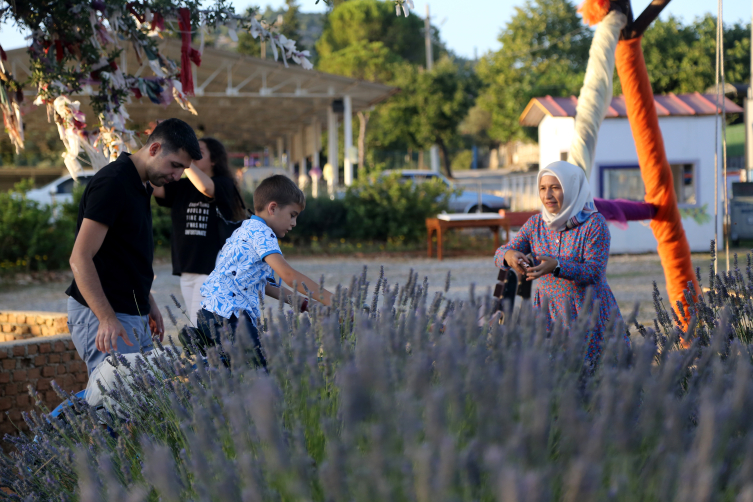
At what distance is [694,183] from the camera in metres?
14.3

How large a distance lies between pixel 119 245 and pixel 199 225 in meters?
1.05

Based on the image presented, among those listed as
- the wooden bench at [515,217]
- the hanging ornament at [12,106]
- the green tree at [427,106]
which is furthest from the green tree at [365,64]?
the hanging ornament at [12,106]

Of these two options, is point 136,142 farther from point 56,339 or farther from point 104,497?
point 104,497

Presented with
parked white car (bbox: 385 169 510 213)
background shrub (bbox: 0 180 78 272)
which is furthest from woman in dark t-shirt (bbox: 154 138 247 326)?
parked white car (bbox: 385 169 510 213)

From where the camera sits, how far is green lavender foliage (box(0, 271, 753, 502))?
1095 mm

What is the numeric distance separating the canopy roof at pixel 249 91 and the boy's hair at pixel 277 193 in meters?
12.2

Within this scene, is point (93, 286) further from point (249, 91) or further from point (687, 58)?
point (687, 58)

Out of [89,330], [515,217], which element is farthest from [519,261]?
[515,217]

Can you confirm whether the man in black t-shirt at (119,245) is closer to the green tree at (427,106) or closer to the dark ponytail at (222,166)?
the dark ponytail at (222,166)

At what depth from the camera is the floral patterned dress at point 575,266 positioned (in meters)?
3.43

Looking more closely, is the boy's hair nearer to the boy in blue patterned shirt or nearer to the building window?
the boy in blue patterned shirt

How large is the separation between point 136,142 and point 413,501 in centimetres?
372

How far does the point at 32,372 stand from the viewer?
12.8 feet

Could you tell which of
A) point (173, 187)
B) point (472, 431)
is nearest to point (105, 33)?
point (173, 187)
